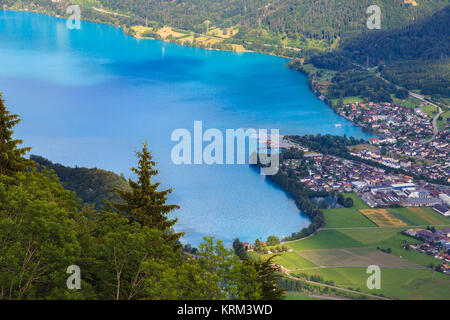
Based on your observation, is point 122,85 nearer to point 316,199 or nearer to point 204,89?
point 204,89

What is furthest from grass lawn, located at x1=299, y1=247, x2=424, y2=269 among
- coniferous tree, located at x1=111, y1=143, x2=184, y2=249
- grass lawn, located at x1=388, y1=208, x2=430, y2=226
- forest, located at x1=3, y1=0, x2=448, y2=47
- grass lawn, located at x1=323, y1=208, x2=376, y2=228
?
forest, located at x1=3, y1=0, x2=448, y2=47

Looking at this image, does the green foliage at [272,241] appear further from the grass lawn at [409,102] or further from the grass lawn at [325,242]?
the grass lawn at [409,102]

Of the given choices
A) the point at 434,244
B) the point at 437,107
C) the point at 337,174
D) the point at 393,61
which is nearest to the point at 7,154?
the point at 434,244

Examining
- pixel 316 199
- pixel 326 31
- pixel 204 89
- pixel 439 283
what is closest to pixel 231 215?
pixel 316 199

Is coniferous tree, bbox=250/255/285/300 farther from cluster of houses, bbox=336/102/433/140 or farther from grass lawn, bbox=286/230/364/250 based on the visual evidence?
cluster of houses, bbox=336/102/433/140

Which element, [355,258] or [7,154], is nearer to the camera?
[7,154]

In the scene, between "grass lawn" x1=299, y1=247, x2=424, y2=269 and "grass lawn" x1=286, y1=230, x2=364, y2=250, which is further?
"grass lawn" x1=286, y1=230, x2=364, y2=250

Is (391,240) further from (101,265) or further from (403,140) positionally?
(101,265)

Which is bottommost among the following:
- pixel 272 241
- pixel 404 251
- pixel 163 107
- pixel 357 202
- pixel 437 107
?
pixel 404 251
